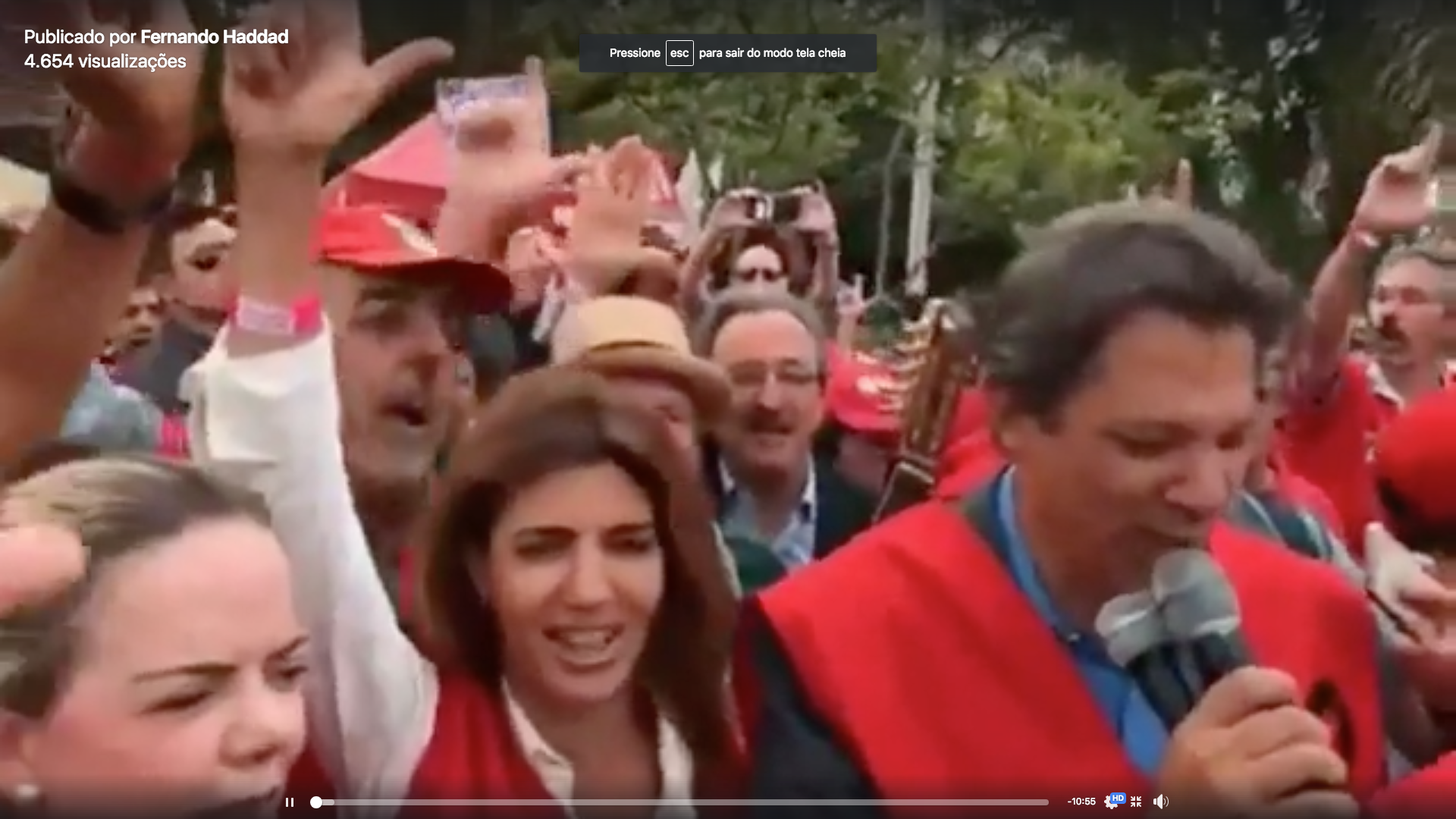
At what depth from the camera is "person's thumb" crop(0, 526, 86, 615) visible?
0.92 meters

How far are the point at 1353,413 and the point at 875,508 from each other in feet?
0.92

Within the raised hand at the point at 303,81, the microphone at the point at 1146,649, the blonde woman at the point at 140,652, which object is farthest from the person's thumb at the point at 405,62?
the microphone at the point at 1146,649

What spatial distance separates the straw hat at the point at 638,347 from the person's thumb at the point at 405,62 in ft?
0.50

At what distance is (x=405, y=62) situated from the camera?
41.3 inches

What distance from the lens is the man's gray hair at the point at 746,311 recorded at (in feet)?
3.67

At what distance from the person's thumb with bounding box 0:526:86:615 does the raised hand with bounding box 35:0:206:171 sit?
215 mm

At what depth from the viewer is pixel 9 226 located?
1069 mm

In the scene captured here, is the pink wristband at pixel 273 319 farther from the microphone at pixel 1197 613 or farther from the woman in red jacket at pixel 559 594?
the microphone at pixel 1197 613

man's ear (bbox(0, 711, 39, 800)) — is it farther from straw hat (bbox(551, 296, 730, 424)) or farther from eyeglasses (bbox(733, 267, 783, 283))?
eyeglasses (bbox(733, 267, 783, 283))

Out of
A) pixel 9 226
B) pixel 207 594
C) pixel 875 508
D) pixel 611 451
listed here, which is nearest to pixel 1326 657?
pixel 875 508

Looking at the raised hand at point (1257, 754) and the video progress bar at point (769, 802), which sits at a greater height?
the raised hand at point (1257, 754)

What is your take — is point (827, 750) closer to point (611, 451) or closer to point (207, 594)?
point (611, 451)

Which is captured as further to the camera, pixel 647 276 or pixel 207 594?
pixel 647 276

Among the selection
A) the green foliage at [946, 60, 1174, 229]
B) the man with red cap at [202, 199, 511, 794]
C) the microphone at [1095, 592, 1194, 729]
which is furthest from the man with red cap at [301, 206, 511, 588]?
the microphone at [1095, 592, 1194, 729]
